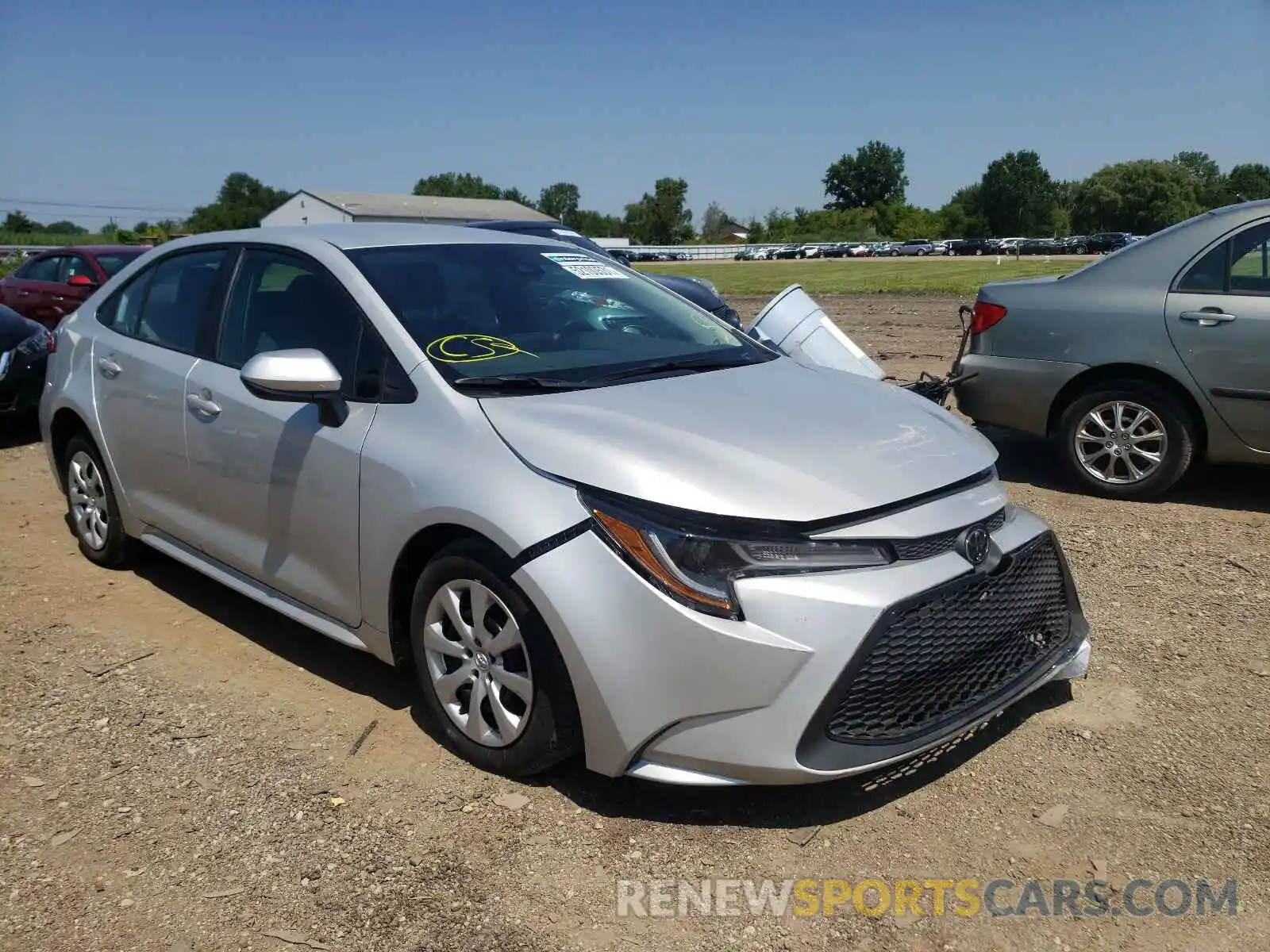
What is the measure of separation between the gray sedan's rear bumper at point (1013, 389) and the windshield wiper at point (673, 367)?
2844mm

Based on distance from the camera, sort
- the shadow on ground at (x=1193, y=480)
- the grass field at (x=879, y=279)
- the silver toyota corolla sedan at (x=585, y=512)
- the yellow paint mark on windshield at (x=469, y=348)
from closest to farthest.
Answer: the silver toyota corolla sedan at (x=585, y=512) → the yellow paint mark on windshield at (x=469, y=348) → the shadow on ground at (x=1193, y=480) → the grass field at (x=879, y=279)

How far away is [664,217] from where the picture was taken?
116125 mm

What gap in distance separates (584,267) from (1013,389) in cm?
314

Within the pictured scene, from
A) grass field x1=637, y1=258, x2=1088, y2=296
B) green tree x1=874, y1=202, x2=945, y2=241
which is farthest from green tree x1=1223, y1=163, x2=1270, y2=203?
grass field x1=637, y1=258, x2=1088, y2=296

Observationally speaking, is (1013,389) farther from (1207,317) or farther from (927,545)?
(927,545)

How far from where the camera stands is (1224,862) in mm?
2705

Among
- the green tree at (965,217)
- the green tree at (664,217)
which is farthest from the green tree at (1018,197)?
the green tree at (664,217)

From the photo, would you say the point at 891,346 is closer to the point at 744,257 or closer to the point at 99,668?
the point at 99,668

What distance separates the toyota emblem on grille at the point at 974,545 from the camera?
2848 mm

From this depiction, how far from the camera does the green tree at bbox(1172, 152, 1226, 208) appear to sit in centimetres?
7888

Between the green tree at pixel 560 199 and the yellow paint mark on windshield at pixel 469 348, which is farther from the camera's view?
the green tree at pixel 560 199

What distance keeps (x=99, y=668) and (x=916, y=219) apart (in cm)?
11264

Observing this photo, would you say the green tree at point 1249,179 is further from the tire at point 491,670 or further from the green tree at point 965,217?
the tire at point 491,670

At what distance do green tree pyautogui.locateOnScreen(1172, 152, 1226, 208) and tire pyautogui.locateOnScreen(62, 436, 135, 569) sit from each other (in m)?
65.0
